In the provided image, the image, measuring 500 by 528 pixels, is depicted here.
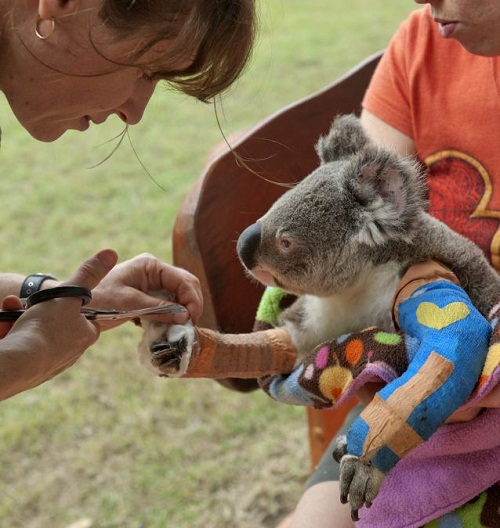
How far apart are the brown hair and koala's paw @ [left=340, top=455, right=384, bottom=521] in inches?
17.6

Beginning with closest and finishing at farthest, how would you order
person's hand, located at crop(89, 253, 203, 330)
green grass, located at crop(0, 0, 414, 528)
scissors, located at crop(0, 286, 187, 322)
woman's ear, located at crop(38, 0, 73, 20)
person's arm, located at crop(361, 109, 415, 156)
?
1. woman's ear, located at crop(38, 0, 73, 20)
2. scissors, located at crop(0, 286, 187, 322)
3. person's hand, located at crop(89, 253, 203, 330)
4. person's arm, located at crop(361, 109, 415, 156)
5. green grass, located at crop(0, 0, 414, 528)

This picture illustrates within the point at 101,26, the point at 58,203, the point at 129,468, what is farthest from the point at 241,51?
the point at 58,203

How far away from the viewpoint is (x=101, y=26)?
2.68ft

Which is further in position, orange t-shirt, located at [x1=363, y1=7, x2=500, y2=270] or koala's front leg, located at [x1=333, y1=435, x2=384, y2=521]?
orange t-shirt, located at [x1=363, y1=7, x2=500, y2=270]

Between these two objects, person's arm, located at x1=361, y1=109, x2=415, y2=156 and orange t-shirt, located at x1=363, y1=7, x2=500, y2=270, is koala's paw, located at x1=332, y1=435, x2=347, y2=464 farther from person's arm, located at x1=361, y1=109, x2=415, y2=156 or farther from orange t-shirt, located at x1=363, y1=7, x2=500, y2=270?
person's arm, located at x1=361, y1=109, x2=415, y2=156

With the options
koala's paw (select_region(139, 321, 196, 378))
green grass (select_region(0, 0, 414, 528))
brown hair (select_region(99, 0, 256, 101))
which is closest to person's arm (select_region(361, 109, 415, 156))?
green grass (select_region(0, 0, 414, 528))

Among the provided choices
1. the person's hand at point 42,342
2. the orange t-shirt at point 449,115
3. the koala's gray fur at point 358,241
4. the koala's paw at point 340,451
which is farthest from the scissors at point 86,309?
the orange t-shirt at point 449,115

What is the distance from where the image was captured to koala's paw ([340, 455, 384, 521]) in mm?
782

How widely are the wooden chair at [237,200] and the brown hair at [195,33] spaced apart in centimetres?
25

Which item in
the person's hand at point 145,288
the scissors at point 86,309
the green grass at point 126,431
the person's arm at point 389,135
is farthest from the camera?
the green grass at point 126,431

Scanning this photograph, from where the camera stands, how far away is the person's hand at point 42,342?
84 centimetres

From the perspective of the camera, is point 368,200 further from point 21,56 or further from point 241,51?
point 21,56

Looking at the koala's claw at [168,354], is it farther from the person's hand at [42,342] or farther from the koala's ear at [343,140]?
the koala's ear at [343,140]

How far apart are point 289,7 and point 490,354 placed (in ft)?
15.1
